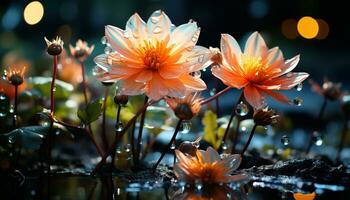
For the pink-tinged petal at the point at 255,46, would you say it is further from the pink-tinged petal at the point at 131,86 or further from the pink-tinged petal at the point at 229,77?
the pink-tinged petal at the point at 131,86

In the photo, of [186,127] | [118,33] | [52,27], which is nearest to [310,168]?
[186,127]

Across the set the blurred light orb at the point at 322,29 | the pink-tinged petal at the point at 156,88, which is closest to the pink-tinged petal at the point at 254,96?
the pink-tinged petal at the point at 156,88

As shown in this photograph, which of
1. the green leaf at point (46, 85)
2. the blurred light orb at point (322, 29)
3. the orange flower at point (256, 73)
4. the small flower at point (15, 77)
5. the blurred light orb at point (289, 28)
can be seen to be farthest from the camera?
the blurred light orb at point (289, 28)

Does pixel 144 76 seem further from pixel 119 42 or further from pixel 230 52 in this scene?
pixel 230 52

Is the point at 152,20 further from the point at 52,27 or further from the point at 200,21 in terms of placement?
the point at 52,27

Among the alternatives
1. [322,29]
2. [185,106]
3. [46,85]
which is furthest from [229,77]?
[322,29]

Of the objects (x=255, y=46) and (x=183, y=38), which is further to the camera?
(x=255, y=46)
